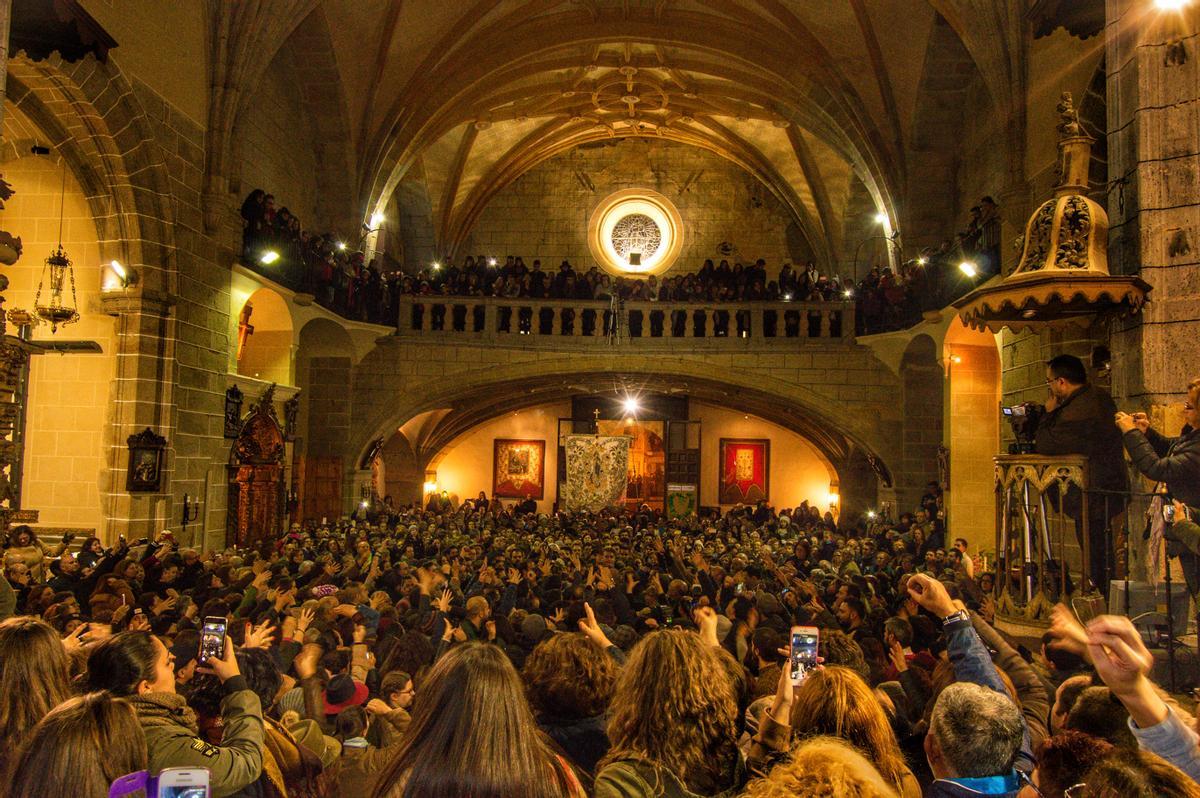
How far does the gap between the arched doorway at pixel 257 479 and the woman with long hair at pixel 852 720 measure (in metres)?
13.0

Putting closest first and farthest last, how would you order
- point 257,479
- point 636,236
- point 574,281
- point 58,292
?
point 58,292
point 257,479
point 574,281
point 636,236

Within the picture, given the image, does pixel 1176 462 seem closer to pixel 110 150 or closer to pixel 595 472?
pixel 110 150

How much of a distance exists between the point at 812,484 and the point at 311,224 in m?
14.8

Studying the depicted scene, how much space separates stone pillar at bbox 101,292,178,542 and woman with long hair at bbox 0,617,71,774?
950cm

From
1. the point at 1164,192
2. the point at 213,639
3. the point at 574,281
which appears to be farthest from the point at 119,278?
the point at 1164,192

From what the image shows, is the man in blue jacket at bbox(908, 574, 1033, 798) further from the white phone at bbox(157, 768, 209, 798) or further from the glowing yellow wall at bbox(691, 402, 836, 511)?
the glowing yellow wall at bbox(691, 402, 836, 511)

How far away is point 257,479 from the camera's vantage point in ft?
49.5

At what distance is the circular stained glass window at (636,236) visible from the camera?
2375 cm

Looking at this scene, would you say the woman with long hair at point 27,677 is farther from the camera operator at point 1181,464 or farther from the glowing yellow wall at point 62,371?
the glowing yellow wall at point 62,371

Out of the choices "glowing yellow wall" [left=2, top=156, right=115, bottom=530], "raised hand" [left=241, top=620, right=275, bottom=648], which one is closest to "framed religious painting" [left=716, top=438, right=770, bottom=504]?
"glowing yellow wall" [left=2, top=156, right=115, bottom=530]

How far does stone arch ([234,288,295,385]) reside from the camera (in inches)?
625

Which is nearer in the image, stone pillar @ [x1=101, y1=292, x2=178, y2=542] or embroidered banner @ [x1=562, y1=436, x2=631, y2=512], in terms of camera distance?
stone pillar @ [x1=101, y1=292, x2=178, y2=542]

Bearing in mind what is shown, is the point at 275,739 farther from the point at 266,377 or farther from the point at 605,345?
the point at 605,345

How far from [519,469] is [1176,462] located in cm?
2150
